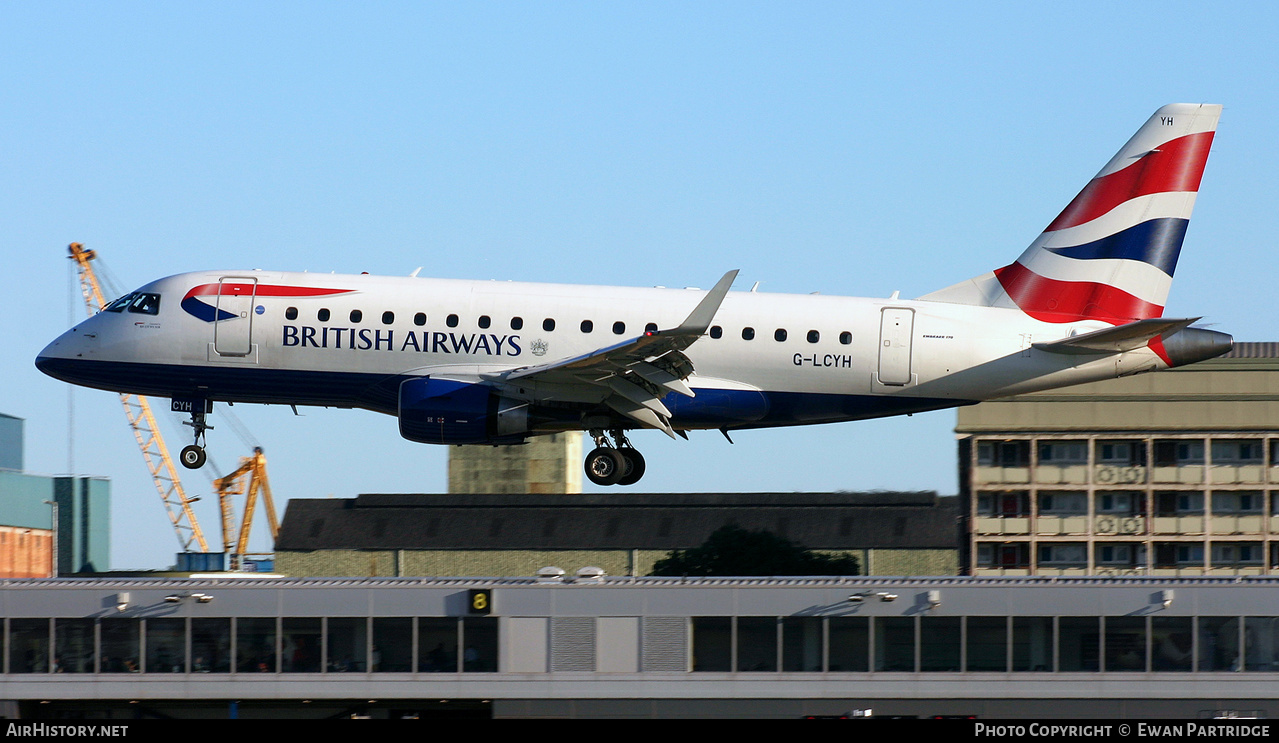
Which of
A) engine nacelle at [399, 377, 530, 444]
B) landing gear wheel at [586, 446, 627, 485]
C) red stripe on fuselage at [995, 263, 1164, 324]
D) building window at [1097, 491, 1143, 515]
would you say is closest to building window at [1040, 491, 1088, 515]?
building window at [1097, 491, 1143, 515]

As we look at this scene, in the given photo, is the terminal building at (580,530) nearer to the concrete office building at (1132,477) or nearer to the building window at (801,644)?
the concrete office building at (1132,477)

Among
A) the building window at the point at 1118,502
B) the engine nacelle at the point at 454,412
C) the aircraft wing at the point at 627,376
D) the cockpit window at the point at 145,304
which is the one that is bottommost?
the building window at the point at 1118,502

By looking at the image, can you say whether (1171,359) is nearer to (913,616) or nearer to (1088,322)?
(1088,322)

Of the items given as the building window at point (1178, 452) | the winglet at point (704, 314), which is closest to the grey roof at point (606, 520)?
the building window at point (1178, 452)

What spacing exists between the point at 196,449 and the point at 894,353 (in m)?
20.3

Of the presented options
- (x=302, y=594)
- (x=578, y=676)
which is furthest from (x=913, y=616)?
(x=302, y=594)

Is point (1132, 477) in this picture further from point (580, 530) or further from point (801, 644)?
point (801, 644)

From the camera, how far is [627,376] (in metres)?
42.4

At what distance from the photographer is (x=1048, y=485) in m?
80.1

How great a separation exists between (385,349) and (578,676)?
11073 mm

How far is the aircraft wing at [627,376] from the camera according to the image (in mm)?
40719

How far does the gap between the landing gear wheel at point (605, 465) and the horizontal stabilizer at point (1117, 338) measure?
1216 centimetres

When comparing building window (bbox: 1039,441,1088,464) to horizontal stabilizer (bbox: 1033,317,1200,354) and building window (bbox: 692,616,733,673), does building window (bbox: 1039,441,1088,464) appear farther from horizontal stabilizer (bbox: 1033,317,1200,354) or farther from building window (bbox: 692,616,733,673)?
building window (bbox: 692,616,733,673)

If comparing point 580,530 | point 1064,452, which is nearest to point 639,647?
point 1064,452
